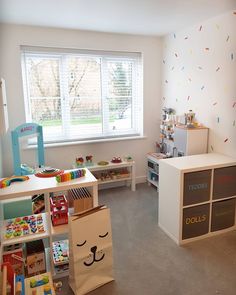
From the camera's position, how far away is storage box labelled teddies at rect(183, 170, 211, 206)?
2.40 metres

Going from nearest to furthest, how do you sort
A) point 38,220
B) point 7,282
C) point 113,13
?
point 7,282, point 38,220, point 113,13

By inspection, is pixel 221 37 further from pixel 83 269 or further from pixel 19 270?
pixel 19 270

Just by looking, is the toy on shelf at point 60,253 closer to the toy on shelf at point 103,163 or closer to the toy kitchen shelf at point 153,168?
the toy on shelf at point 103,163

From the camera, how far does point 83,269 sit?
6.04 ft

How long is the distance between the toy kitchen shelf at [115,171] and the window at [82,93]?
51 centimetres

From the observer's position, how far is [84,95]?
12.3ft

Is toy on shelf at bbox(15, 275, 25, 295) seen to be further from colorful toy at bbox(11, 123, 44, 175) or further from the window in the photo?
the window

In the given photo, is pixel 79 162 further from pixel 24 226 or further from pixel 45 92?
pixel 24 226

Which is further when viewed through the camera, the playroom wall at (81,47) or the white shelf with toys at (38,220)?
the playroom wall at (81,47)

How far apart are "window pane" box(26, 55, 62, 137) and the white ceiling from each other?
515mm

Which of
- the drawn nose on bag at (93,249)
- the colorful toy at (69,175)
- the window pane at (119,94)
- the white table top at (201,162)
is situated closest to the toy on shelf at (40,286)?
the drawn nose on bag at (93,249)

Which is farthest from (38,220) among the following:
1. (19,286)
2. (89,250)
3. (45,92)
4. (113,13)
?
(113,13)

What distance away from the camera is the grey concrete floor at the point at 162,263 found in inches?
75.0

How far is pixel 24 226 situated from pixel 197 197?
1.60 m
